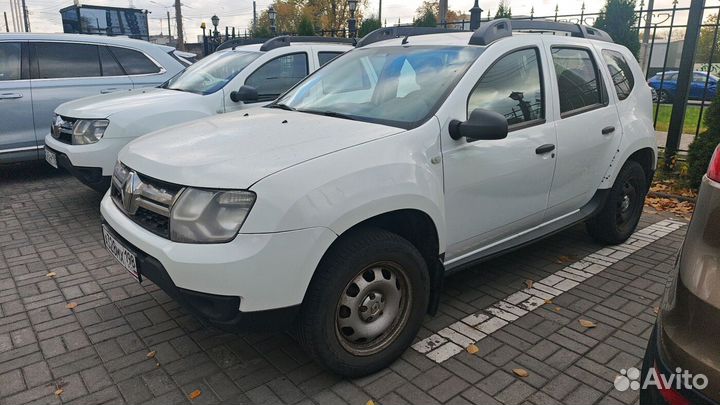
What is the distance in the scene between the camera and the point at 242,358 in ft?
9.78

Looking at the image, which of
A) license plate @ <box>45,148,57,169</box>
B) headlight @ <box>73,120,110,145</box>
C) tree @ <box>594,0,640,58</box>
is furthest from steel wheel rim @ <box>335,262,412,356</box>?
tree @ <box>594,0,640,58</box>

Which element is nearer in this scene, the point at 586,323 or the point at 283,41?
the point at 586,323

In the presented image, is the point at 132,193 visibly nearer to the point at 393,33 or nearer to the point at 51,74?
the point at 393,33

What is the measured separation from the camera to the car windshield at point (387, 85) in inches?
121

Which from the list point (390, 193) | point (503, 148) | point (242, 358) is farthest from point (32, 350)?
point (503, 148)

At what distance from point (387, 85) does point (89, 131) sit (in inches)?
135

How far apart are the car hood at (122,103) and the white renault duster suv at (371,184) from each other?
2.21 m

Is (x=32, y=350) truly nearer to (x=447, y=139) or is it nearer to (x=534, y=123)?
(x=447, y=139)

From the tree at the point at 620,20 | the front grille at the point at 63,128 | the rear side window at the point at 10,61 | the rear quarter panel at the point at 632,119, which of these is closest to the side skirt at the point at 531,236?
the rear quarter panel at the point at 632,119

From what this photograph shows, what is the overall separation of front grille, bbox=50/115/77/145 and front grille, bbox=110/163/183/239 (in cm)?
295

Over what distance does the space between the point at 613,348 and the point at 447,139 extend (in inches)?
63.0

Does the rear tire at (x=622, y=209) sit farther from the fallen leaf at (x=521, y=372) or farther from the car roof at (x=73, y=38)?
the car roof at (x=73, y=38)

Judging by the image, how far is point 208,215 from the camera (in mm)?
2375

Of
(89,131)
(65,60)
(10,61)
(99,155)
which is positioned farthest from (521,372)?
(10,61)
